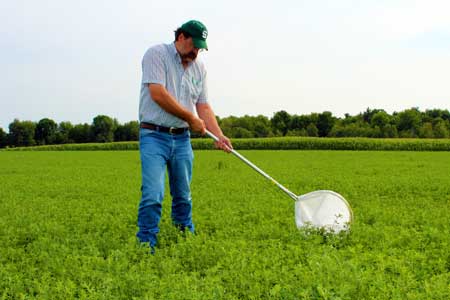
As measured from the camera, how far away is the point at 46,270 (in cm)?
512

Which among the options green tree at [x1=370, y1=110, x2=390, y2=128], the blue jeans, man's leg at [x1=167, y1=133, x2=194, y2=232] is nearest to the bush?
green tree at [x1=370, y1=110, x2=390, y2=128]

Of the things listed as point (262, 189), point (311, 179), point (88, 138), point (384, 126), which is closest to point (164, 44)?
point (262, 189)

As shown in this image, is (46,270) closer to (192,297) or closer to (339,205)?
(192,297)

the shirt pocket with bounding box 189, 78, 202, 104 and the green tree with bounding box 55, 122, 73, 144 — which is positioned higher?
the green tree with bounding box 55, 122, 73, 144

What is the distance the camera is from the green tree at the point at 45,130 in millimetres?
101688

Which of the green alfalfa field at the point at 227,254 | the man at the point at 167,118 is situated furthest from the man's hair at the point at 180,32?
the green alfalfa field at the point at 227,254

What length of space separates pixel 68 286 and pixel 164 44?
2.85m

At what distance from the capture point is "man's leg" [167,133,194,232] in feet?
19.7

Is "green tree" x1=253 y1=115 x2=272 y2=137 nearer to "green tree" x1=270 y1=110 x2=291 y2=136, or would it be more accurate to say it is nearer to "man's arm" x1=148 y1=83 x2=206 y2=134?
"green tree" x1=270 y1=110 x2=291 y2=136

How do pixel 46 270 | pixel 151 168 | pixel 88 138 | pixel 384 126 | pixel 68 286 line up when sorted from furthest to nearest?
pixel 88 138, pixel 384 126, pixel 151 168, pixel 46 270, pixel 68 286

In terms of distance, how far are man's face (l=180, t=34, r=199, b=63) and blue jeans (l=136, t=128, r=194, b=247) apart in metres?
0.90

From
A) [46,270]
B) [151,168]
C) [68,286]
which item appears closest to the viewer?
[68,286]

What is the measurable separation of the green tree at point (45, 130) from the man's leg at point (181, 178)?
100669mm

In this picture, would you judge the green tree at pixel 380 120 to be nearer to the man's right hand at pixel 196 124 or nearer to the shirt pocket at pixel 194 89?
the shirt pocket at pixel 194 89
